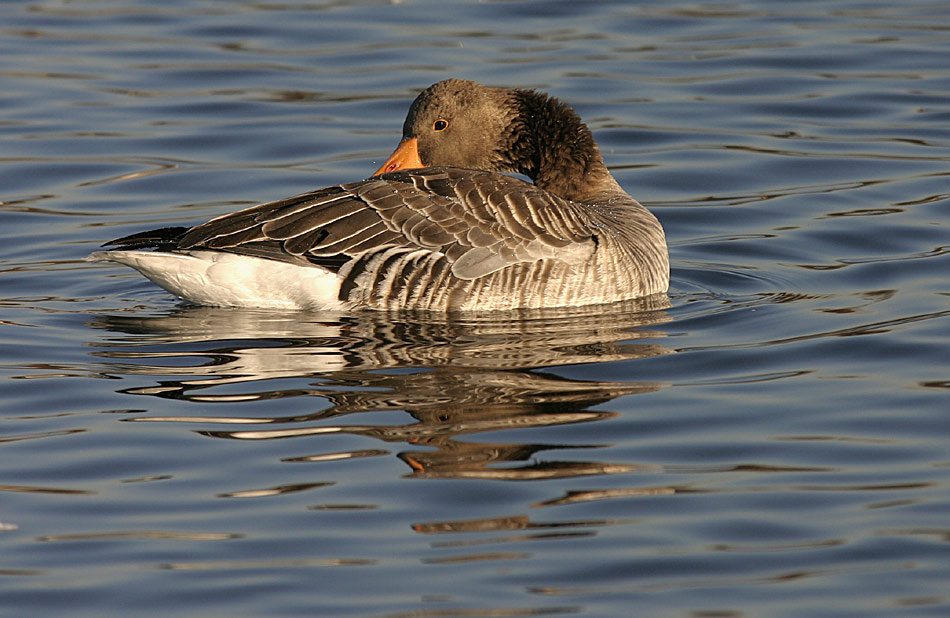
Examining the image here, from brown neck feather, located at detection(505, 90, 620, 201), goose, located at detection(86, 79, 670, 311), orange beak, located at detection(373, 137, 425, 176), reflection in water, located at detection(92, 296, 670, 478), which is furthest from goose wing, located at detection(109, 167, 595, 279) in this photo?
brown neck feather, located at detection(505, 90, 620, 201)

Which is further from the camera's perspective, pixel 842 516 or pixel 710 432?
pixel 710 432

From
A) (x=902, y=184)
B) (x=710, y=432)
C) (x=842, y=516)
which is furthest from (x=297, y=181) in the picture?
(x=842, y=516)

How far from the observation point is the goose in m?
10.3

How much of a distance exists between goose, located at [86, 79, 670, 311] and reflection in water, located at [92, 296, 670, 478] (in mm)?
152

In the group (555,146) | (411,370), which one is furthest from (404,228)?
(555,146)

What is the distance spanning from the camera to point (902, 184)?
13930 millimetres

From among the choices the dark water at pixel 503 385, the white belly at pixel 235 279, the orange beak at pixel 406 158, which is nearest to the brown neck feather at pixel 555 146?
the orange beak at pixel 406 158

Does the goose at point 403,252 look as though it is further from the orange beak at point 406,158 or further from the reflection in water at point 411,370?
the orange beak at point 406,158

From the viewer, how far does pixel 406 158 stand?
38.0ft

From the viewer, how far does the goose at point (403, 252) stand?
33.7ft

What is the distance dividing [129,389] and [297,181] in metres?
5.97

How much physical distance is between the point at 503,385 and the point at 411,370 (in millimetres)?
641

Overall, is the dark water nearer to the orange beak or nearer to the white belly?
the white belly

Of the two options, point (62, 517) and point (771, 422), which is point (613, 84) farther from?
point (62, 517)
